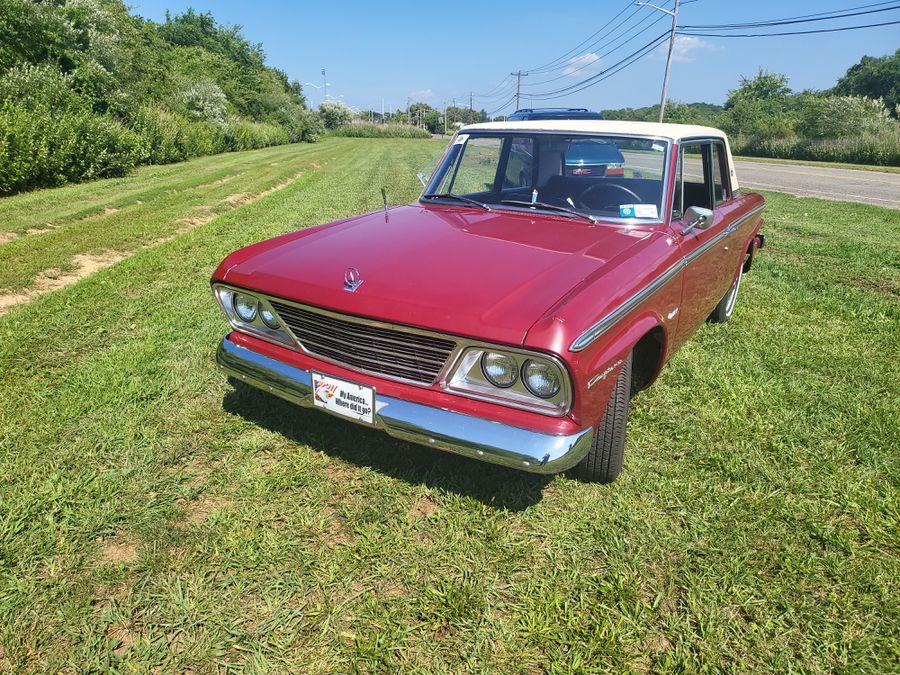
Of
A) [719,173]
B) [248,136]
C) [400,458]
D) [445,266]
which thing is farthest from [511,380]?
[248,136]

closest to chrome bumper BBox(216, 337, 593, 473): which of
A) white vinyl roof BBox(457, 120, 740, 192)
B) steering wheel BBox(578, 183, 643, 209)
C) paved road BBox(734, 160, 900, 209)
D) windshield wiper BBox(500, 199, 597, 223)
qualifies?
windshield wiper BBox(500, 199, 597, 223)

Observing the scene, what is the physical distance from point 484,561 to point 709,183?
299 centimetres

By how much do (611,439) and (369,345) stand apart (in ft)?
3.83

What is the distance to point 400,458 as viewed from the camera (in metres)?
2.73

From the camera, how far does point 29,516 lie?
7.47ft

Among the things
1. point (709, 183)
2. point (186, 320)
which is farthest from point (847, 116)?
point (186, 320)

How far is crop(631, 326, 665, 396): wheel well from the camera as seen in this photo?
107 inches

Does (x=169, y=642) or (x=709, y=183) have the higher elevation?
(x=709, y=183)

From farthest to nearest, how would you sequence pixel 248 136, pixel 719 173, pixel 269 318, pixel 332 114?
1. pixel 332 114
2. pixel 248 136
3. pixel 719 173
4. pixel 269 318

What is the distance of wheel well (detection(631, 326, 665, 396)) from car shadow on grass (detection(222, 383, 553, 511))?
76 cm

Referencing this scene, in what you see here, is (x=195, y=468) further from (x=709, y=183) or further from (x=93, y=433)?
(x=709, y=183)

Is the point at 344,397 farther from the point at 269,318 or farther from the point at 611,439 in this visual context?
the point at 611,439

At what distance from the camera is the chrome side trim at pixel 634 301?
192cm

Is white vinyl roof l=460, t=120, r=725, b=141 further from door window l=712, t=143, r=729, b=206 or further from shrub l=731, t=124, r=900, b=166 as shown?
shrub l=731, t=124, r=900, b=166
